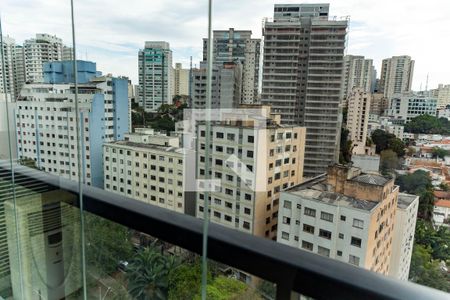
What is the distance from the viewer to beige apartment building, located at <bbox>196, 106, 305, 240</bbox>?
1028 millimetres

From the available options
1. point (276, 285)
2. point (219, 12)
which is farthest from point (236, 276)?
point (219, 12)

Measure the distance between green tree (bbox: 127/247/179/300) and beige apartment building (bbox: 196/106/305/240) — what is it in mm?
201

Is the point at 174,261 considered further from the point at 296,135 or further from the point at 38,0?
the point at 38,0

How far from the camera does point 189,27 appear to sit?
4.02 ft

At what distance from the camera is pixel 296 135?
115 cm

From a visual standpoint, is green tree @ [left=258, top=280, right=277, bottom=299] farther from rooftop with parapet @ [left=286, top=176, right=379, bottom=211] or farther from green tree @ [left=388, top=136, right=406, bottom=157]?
green tree @ [left=388, top=136, right=406, bottom=157]

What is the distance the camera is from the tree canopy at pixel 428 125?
914 millimetres

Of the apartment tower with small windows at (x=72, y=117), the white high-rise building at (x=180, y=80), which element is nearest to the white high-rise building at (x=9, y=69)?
the apartment tower with small windows at (x=72, y=117)

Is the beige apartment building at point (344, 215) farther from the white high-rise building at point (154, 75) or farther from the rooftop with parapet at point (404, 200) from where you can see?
the white high-rise building at point (154, 75)

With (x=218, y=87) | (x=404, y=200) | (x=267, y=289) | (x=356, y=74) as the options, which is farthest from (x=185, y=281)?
(x=356, y=74)

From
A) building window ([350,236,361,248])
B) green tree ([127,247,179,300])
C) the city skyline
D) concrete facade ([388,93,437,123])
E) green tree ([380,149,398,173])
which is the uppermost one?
the city skyline

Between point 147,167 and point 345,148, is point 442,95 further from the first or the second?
→ point 147,167

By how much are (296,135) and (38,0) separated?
123 cm

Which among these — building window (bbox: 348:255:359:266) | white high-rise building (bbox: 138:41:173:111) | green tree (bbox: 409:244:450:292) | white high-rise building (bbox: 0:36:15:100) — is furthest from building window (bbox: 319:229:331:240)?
white high-rise building (bbox: 0:36:15:100)
